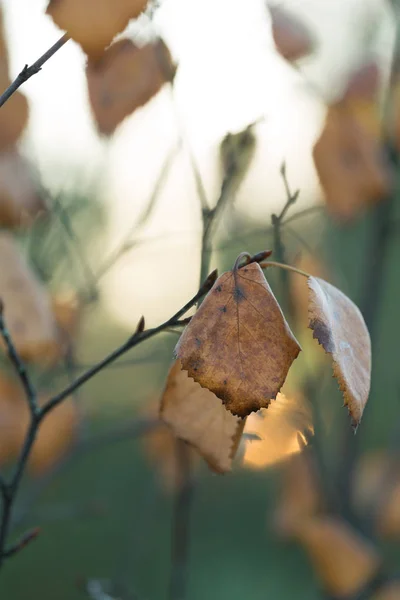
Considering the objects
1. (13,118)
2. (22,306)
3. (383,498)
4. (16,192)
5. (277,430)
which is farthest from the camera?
(383,498)

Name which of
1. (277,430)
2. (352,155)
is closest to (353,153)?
(352,155)

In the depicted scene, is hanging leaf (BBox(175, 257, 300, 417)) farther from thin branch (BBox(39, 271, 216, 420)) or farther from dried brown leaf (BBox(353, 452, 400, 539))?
dried brown leaf (BBox(353, 452, 400, 539))

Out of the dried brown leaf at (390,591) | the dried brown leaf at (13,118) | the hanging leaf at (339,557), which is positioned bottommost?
the dried brown leaf at (390,591)

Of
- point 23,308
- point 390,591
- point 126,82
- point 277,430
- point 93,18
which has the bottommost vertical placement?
point 390,591

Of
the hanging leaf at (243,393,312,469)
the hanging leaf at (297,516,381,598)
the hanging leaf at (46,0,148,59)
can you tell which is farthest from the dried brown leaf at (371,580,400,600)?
the hanging leaf at (46,0,148,59)

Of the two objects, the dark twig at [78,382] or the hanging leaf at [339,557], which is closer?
the dark twig at [78,382]

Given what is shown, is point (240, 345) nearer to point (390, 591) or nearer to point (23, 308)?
point (23, 308)

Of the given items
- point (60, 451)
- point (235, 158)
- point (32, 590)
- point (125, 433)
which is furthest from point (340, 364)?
point (32, 590)

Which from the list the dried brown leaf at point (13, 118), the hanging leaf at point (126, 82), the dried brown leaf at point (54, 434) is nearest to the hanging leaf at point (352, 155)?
the hanging leaf at point (126, 82)

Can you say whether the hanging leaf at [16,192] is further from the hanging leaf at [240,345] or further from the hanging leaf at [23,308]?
the hanging leaf at [240,345]
